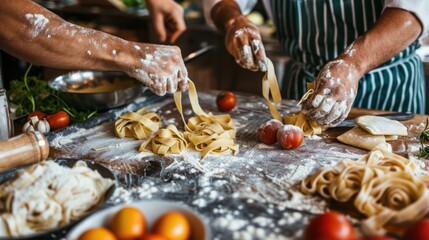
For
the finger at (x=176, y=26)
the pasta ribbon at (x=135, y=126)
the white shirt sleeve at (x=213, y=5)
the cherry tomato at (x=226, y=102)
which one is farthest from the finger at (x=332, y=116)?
the finger at (x=176, y=26)

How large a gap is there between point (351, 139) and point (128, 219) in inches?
53.6

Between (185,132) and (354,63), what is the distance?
990mm

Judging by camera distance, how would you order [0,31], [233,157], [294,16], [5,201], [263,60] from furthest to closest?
[294,16]
[263,60]
[233,157]
[0,31]
[5,201]

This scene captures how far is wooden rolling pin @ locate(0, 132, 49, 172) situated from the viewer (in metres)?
2.01

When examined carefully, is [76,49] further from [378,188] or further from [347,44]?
[347,44]

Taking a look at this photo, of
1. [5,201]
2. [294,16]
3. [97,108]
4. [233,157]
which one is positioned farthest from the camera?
[294,16]

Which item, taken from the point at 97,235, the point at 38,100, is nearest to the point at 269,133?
the point at 97,235

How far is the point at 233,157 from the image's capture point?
2.38 metres

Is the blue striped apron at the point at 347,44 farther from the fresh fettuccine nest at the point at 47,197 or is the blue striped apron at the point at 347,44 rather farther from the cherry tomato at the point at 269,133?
the fresh fettuccine nest at the point at 47,197

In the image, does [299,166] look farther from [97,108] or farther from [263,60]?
[97,108]

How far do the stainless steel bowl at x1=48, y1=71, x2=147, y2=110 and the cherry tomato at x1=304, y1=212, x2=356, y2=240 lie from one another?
172cm

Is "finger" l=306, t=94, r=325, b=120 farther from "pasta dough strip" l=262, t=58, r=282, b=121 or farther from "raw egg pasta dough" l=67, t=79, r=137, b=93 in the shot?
"raw egg pasta dough" l=67, t=79, r=137, b=93

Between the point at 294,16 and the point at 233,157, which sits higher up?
the point at 294,16

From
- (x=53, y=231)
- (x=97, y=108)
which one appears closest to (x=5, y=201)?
(x=53, y=231)
